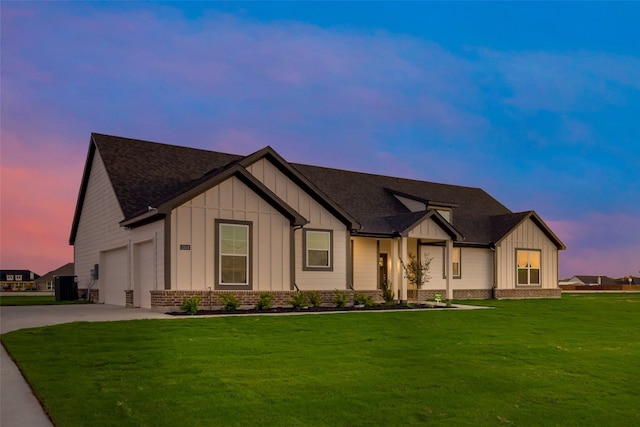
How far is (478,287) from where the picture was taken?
32094 millimetres

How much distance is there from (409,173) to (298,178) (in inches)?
741

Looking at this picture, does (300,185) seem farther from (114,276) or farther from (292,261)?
A: (114,276)

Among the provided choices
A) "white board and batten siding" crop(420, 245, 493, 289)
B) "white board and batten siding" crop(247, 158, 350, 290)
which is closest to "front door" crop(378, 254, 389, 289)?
"white board and batten siding" crop(420, 245, 493, 289)

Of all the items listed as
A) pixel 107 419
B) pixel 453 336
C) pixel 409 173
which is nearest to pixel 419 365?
pixel 453 336

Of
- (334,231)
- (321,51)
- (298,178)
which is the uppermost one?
(321,51)

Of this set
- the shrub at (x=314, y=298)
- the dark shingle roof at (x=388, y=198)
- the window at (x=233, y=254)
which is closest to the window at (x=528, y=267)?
the dark shingle roof at (x=388, y=198)

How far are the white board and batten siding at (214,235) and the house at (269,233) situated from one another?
0.12 feet

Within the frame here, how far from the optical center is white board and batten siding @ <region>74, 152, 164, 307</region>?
66.3 ft

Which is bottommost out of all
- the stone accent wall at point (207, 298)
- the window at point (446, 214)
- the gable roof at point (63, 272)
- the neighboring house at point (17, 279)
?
the neighboring house at point (17, 279)

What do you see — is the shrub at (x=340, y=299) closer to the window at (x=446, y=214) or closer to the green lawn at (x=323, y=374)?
the green lawn at (x=323, y=374)

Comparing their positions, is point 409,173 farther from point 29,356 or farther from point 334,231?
point 29,356

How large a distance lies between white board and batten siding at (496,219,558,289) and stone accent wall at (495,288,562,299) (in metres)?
0.26

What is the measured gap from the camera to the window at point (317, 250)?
75.1 feet

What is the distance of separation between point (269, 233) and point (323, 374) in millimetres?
11872
